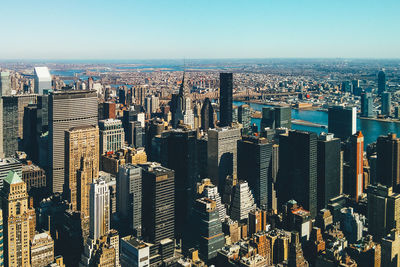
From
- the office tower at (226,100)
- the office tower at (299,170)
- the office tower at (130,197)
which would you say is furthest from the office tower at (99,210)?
the office tower at (226,100)

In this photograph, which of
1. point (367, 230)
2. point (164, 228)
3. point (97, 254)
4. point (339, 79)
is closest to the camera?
point (97, 254)

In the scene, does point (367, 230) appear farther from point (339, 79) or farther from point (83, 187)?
point (339, 79)

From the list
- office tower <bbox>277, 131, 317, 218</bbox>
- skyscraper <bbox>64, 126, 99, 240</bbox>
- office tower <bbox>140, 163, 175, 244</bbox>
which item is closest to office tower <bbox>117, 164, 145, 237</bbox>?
office tower <bbox>140, 163, 175, 244</bbox>

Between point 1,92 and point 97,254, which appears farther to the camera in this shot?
point 1,92

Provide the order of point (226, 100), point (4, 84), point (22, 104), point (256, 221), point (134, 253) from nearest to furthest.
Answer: point (134, 253) < point (256, 221) < point (22, 104) < point (4, 84) < point (226, 100)

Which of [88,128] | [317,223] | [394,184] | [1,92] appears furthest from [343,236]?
[1,92]

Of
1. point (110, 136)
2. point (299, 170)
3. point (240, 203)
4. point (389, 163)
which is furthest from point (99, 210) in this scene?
point (389, 163)

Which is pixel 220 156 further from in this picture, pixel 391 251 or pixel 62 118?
pixel 391 251

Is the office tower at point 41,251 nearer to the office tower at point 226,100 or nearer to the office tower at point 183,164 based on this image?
the office tower at point 183,164
